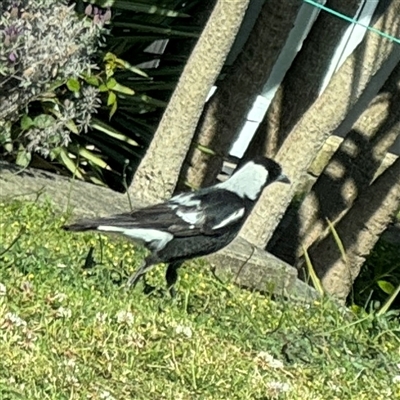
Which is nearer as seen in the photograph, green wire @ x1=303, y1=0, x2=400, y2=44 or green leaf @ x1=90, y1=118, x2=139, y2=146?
green wire @ x1=303, y1=0, x2=400, y2=44

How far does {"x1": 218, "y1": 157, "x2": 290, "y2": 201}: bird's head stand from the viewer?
21.9 ft

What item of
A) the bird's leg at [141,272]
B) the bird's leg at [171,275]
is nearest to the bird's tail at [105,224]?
the bird's leg at [141,272]

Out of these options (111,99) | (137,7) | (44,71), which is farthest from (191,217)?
(137,7)

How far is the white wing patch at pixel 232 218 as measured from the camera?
6.43 metres

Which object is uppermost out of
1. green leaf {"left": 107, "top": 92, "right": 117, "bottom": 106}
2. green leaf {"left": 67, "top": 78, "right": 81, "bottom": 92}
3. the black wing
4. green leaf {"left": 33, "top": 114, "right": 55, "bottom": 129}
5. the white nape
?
the white nape

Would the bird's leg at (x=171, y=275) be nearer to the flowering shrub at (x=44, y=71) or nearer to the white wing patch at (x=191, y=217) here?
the white wing patch at (x=191, y=217)

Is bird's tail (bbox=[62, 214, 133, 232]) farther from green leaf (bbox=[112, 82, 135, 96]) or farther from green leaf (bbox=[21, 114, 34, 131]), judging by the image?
green leaf (bbox=[112, 82, 135, 96])

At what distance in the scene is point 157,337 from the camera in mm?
5652

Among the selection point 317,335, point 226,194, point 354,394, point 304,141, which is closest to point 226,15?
point 304,141

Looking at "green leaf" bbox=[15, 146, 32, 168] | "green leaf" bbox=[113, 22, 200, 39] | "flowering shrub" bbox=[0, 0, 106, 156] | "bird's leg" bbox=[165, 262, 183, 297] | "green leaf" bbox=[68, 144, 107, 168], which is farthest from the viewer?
"green leaf" bbox=[113, 22, 200, 39]

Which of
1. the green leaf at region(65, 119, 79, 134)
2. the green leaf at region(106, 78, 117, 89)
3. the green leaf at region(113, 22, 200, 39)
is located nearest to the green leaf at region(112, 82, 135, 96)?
the green leaf at region(106, 78, 117, 89)

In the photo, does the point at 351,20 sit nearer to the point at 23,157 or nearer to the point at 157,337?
the point at 23,157

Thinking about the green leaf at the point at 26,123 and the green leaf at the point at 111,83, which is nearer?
the green leaf at the point at 26,123

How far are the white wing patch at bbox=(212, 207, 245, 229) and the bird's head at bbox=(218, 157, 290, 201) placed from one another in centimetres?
12
